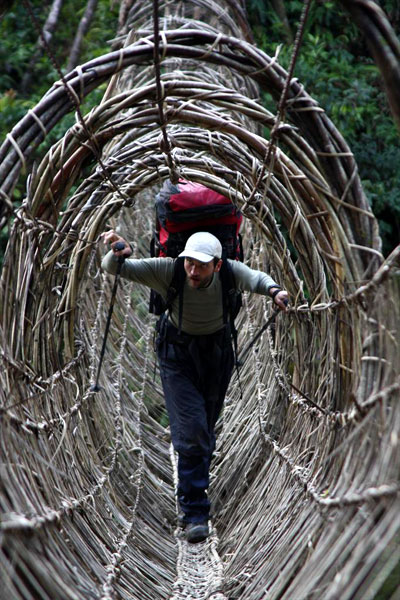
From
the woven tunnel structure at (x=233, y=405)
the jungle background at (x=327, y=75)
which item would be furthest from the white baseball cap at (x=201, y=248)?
→ the jungle background at (x=327, y=75)

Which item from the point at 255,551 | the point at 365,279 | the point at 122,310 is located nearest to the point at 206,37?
the point at 365,279

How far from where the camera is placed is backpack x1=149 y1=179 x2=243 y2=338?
7.47 feet

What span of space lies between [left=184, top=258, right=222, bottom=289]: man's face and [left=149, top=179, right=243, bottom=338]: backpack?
99 mm

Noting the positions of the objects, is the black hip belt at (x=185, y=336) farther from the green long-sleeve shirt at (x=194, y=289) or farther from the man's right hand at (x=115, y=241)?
the man's right hand at (x=115, y=241)

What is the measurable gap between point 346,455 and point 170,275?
3.02 feet

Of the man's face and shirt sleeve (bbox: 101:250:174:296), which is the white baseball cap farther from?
shirt sleeve (bbox: 101:250:174:296)

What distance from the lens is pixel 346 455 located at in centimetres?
146

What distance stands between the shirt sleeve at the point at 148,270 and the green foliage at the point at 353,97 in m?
2.17

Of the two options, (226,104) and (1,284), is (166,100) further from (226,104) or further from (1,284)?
(1,284)

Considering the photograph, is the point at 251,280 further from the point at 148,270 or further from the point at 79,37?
the point at 79,37

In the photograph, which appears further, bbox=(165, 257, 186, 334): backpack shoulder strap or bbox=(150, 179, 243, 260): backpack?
bbox=(150, 179, 243, 260): backpack

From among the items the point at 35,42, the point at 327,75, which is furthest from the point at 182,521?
the point at 35,42

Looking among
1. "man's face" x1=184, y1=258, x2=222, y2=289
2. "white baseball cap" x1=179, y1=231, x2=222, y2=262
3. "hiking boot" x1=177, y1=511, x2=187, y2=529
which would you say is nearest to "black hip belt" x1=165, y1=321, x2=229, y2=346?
"man's face" x1=184, y1=258, x2=222, y2=289

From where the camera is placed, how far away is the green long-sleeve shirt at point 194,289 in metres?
2.18
